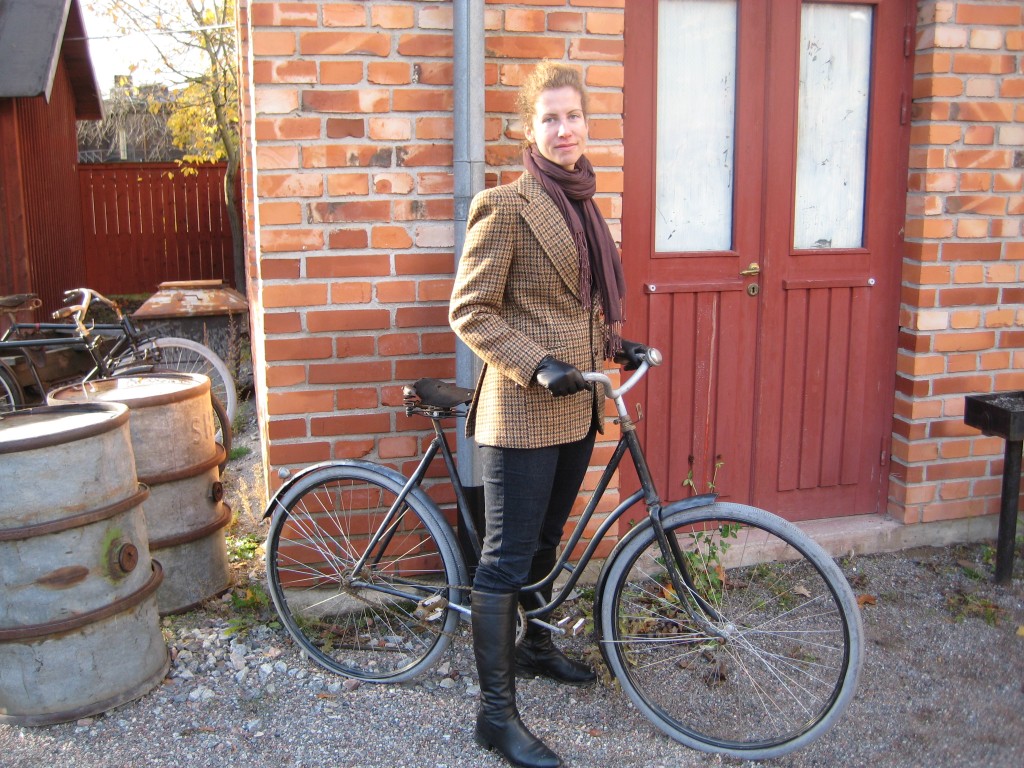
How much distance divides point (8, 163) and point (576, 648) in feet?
29.4

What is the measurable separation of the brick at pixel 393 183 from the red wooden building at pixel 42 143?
7.52 metres

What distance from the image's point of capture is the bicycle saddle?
3.16m

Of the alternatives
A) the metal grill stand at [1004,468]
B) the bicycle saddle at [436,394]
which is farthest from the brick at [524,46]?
the metal grill stand at [1004,468]

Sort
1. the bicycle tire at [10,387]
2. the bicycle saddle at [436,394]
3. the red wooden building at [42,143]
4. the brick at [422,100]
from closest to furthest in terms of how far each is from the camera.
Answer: the bicycle saddle at [436,394] → the brick at [422,100] → the bicycle tire at [10,387] → the red wooden building at [42,143]

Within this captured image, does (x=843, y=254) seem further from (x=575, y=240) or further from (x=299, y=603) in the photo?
(x=299, y=603)

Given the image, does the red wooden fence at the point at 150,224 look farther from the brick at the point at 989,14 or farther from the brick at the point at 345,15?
the brick at the point at 989,14

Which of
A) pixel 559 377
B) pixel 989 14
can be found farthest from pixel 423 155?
pixel 989 14

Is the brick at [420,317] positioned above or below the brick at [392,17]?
below

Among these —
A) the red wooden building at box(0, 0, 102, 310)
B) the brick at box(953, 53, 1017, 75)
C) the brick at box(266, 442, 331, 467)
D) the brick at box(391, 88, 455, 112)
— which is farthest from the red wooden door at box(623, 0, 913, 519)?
the red wooden building at box(0, 0, 102, 310)

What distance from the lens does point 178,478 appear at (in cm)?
379

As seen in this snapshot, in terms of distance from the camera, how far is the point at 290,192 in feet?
11.5

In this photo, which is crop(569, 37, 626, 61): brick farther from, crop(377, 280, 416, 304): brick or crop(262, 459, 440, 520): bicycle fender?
crop(262, 459, 440, 520): bicycle fender

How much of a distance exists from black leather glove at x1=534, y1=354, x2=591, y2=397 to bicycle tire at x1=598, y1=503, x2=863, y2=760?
1.85 ft

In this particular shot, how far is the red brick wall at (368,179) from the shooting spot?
11.3 feet
